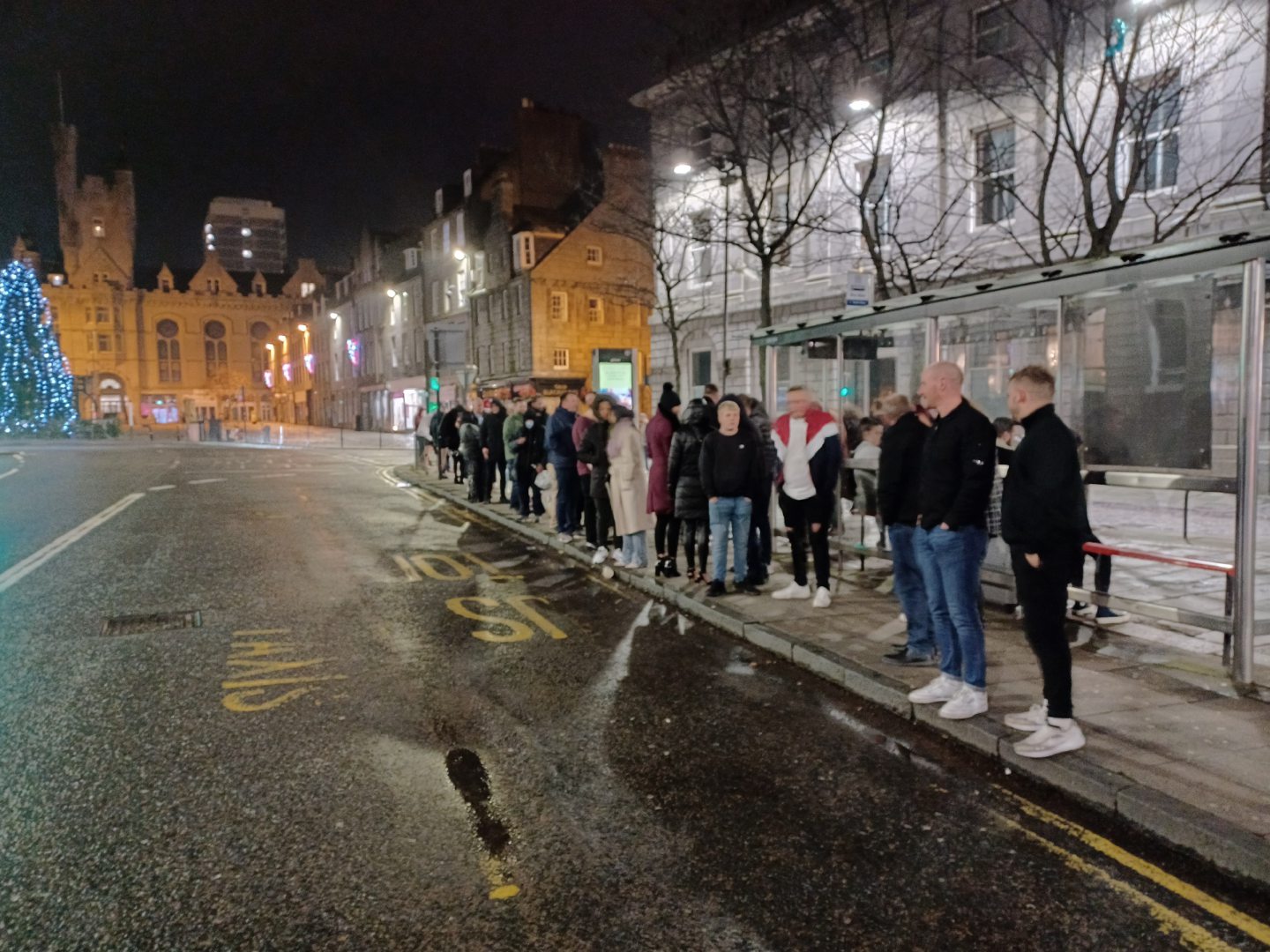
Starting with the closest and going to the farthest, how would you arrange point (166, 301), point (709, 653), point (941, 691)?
1. point (941, 691)
2. point (709, 653)
3. point (166, 301)

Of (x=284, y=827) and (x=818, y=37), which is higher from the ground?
(x=818, y=37)

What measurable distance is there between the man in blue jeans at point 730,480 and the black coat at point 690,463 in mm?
214

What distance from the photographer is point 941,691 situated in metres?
5.39

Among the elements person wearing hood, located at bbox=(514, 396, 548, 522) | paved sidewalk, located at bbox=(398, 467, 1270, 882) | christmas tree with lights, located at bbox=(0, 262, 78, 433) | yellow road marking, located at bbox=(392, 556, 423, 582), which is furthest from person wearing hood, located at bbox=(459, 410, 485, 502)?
christmas tree with lights, located at bbox=(0, 262, 78, 433)

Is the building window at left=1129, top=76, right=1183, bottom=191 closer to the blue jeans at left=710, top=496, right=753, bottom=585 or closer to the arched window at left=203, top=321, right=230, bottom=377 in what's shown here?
the blue jeans at left=710, top=496, right=753, bottom=585

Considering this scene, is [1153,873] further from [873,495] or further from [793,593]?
[873,495]

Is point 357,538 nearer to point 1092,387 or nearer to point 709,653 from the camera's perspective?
point 709,653

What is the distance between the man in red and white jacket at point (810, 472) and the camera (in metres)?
7.82

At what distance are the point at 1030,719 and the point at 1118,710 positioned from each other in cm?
78

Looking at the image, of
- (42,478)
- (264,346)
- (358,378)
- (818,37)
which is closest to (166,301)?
(264,346)

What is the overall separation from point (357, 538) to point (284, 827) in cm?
922

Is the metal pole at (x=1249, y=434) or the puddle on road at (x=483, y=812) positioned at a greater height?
the metal pole at (x=1249, y=434)

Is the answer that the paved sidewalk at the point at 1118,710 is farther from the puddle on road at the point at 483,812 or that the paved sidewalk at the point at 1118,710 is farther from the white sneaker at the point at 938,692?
the puddle on road at the point at 483,812

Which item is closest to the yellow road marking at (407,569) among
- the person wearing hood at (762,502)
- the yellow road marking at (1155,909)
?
the person wearing hood at (762,502)
